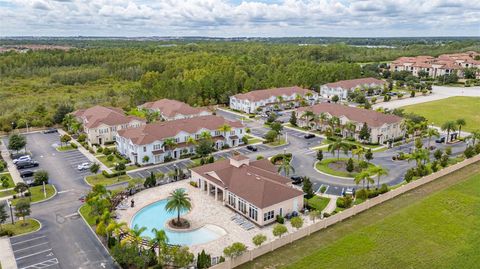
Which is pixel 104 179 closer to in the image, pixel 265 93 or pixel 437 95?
pixel 265 93

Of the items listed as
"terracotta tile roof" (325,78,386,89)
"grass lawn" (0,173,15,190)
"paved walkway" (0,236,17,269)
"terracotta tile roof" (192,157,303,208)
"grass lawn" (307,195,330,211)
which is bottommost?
"paved walkway" (0,236,17,269)

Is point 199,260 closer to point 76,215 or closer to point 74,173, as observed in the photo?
point 76,215

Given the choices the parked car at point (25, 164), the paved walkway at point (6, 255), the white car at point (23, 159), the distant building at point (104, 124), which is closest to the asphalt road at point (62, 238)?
the paved walkway at point (6, 255)

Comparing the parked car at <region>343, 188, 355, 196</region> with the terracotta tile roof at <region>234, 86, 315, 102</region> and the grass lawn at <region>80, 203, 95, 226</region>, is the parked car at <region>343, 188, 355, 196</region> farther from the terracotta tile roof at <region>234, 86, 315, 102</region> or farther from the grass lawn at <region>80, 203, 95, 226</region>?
the terracotta tile roof at <region>234, 86, 315, 102</region>

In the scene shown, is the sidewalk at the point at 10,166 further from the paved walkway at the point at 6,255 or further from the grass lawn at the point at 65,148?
the paved walkway at the point at 6,255

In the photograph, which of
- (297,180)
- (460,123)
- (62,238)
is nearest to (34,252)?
(62,238)

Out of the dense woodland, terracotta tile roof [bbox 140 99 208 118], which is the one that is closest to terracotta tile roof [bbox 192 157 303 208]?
terracotta tile roof [bbox 140 99 208 118]
